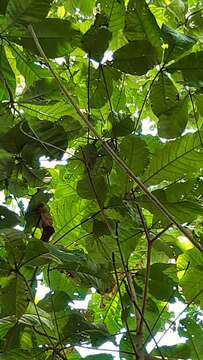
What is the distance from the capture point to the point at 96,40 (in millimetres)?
1005

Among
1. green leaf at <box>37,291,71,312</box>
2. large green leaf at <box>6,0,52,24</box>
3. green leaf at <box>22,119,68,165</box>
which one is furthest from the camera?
green leaf at <box>37,291,71,312</box>

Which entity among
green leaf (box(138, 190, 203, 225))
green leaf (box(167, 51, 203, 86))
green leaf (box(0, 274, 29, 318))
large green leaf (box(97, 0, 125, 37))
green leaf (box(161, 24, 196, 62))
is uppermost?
large green leaf (box(97, 0, 125, 37))

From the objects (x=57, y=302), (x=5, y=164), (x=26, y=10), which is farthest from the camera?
(x=57, y=302)

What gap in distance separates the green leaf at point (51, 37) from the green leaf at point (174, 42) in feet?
0.52

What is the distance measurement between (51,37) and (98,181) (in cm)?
26

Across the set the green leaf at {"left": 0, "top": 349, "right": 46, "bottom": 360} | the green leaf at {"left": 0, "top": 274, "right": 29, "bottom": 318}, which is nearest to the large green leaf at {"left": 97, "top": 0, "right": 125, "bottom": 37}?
the green leaf at {"left": 0, "top": 274, "right": 29, "bottom": 318}

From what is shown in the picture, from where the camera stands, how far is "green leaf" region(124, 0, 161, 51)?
986 millimetres

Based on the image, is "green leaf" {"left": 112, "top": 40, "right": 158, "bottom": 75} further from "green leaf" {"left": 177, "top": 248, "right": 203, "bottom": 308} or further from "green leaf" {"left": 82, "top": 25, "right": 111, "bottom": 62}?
"green leaf" {"left": 177, "top": 248, "right": 203, "bottom": 308}

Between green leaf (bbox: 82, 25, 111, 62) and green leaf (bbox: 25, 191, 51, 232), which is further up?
green leaf (bbox: 82, 25, 111, 62)

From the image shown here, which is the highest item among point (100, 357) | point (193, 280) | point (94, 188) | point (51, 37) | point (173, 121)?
point (51, 37)

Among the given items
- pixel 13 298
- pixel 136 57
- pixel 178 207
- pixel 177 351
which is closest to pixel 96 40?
pixel 136 57

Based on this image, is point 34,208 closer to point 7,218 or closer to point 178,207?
point 7,218

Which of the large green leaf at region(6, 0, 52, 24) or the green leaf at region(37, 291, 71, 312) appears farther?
the green leaf at region(37, 291, 71, 312)

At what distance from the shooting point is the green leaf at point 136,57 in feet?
3.25
